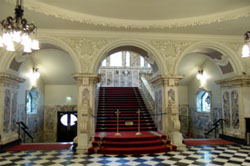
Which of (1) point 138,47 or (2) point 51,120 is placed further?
(2) point 51,120

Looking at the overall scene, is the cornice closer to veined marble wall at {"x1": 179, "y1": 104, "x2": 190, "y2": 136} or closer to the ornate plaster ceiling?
the ornate plaster ceiling

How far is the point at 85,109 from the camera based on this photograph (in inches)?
298

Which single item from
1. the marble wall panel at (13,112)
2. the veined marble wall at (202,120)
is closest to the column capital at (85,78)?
the marble wall panel at (13,112)

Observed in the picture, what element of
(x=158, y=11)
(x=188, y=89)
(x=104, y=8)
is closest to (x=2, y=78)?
(x=104, y=8)

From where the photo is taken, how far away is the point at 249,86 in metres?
8.78

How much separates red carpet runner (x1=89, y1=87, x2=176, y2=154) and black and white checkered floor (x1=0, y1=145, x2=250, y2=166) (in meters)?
0.44

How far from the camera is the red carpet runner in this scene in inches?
283

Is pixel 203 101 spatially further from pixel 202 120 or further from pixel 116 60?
pixel 116 60

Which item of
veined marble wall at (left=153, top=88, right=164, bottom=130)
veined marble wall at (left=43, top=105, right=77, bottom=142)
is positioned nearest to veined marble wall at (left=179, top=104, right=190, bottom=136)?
veined marble wall at (left=153, top=88, right=164, bottom=130)

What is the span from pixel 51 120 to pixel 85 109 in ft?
19.7

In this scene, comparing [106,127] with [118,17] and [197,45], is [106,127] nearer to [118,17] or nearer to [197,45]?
[118,17]

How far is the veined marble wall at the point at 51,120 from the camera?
1242 cm

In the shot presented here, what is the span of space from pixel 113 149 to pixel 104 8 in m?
4.87

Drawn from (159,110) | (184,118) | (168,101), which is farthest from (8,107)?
(184,118)
